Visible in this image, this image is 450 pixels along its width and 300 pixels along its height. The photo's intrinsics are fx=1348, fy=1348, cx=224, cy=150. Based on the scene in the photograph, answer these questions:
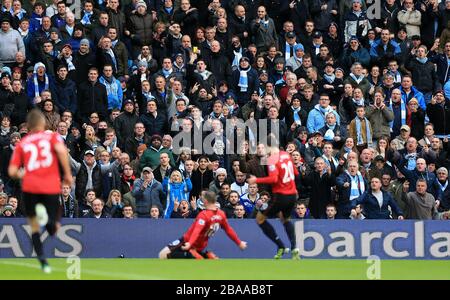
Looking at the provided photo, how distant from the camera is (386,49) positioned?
105ft

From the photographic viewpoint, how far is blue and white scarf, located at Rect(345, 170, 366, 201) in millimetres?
27484

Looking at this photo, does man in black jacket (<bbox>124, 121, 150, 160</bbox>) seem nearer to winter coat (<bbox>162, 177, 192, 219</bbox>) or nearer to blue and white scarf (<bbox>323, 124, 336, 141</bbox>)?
winter coat (<bbox>162, 177, 192, 219</bbox>)

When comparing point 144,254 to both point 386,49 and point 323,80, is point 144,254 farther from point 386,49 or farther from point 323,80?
point 386,49

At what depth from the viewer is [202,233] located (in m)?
23.0

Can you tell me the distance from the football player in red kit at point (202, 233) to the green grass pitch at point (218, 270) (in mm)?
586

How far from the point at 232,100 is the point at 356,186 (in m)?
3.67

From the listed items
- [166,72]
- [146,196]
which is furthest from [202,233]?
[166,72]

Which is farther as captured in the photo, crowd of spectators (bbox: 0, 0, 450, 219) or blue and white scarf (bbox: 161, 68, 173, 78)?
blue and white scarf (bbox: 161, 68, 173, 78)

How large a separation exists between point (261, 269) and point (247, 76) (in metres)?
9.90

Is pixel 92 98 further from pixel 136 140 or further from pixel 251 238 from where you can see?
pixel 251 238

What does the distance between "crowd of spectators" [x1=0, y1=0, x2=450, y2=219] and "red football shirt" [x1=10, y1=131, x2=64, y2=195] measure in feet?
26.8

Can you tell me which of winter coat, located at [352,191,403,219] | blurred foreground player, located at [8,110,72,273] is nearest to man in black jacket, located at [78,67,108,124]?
winter coat, located at [352,191,403,219]

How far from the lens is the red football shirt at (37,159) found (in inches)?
715
